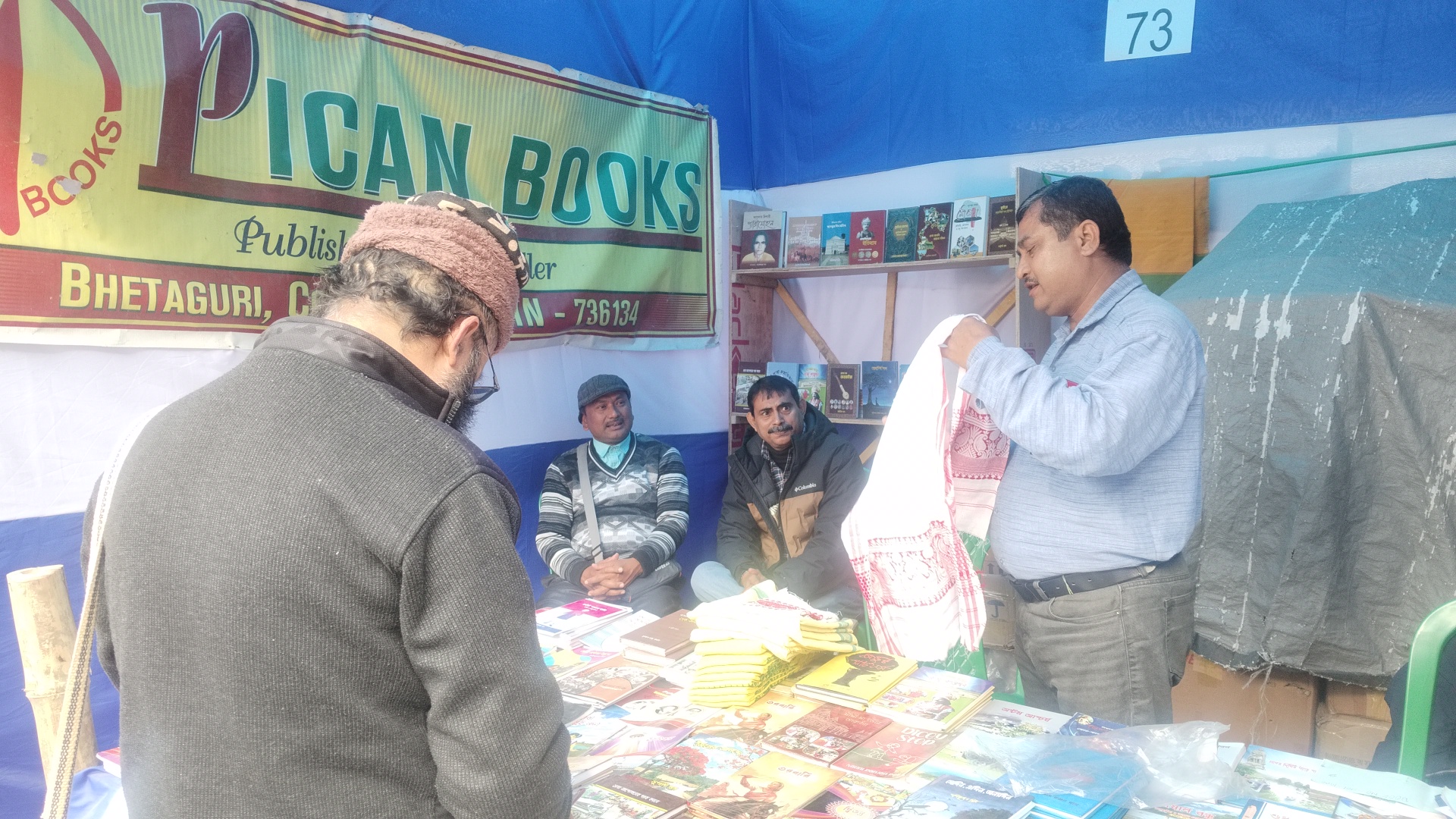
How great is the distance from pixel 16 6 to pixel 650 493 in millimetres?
2639

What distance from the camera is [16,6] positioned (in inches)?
92.9

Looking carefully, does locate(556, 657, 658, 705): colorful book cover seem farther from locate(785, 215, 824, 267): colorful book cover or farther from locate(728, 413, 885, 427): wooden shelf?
locate(785, 215, 824, 267): colorful book cover

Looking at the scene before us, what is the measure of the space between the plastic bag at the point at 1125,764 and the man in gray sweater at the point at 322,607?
84 cm

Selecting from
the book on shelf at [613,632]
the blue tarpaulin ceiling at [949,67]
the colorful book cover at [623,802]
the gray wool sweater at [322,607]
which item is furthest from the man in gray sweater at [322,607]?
the blue tarpaulin ceiling at [949,67]

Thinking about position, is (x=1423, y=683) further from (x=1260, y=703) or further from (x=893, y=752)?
(x=1260, y=703)

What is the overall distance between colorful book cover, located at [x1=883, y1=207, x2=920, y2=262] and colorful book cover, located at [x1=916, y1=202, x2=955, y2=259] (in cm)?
3

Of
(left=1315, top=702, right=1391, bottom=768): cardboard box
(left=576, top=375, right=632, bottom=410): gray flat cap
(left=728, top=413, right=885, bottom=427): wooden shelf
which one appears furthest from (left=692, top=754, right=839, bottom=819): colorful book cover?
(left=728, top=413, right=885, bottom=427): wooden shelf

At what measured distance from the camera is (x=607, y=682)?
1898 mm

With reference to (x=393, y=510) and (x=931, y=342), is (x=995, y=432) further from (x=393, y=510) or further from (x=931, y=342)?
(x=393, y=510)

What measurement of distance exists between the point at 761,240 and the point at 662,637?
2.97 m

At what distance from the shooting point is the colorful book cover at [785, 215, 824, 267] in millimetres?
4523

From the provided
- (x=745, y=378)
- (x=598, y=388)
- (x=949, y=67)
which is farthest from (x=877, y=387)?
(x=949, y=67)

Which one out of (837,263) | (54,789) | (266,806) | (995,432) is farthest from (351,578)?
(837,263)

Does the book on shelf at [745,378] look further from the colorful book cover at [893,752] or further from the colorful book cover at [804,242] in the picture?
the colorful book cover at [893,752]
